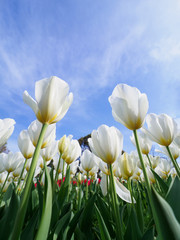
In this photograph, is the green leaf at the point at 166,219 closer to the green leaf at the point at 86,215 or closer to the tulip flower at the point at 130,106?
the tulip flower at the point at 130,106

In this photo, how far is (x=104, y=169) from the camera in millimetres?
1180

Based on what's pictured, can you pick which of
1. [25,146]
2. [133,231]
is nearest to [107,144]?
[133,231]

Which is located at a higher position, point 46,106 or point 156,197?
point 46,106

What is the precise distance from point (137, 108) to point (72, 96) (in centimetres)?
32

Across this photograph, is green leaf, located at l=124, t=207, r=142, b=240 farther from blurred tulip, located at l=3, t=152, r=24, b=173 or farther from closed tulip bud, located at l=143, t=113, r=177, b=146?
blurred tulip, located at l=3, t=152, r=24, b=173

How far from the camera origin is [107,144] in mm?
870

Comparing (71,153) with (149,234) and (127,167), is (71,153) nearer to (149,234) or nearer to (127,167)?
(127,167)

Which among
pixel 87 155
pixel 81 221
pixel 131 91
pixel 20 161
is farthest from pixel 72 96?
pixel 20 161

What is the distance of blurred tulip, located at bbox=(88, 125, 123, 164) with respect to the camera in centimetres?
85

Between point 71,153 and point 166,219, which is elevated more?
point 71,153

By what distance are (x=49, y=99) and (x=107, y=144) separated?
422 millimetres

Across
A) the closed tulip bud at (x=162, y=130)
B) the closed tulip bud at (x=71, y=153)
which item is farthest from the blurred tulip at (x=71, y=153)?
the closed tulip bud at (x=162, y=130)

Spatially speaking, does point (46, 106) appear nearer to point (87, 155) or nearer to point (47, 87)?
point (47, 87)

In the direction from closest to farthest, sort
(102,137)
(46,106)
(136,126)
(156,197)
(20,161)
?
(156,197)
(46,106)
(136,126)
(102,137)
(20,161)
